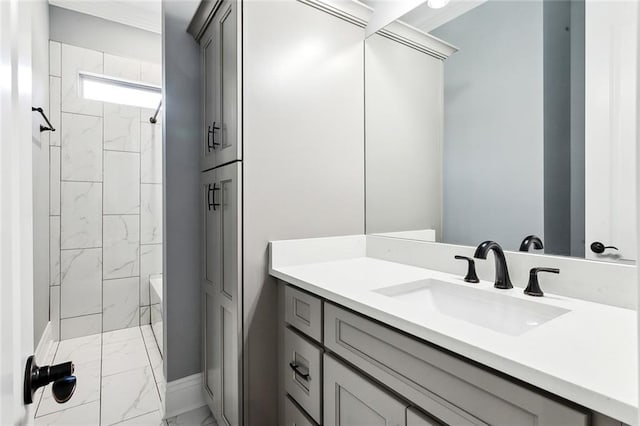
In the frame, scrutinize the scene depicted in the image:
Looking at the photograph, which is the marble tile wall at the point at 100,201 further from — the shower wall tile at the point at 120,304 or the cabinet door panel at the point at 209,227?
the cabinet door panel at the point at 209,227

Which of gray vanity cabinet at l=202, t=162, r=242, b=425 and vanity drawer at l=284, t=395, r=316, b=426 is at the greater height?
gray vanity cabinet at l=202, t=162, r=242, b=425

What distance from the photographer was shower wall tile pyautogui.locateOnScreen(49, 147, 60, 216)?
2.56 m

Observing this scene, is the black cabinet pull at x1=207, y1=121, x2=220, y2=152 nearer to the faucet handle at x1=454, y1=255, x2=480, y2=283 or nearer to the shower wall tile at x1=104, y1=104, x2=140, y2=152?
the faucet handle at x1=454, y1=255, x2=480, y2=283

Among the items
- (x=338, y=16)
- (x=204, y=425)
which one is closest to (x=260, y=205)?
(x=338, y=16)

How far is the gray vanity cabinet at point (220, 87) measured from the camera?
4.46ft

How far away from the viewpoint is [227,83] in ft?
4.71

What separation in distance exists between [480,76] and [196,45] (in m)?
1.49

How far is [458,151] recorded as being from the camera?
1369 mm

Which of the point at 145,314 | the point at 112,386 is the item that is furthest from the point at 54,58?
the point at 112,386

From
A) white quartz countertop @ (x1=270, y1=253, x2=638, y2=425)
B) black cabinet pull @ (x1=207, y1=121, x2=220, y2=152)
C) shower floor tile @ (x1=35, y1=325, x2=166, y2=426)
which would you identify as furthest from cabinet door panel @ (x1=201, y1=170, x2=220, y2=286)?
shower floor tile @ (x1=35, y1=325, x2=166, y2=426)

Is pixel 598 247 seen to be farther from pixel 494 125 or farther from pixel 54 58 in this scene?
pixel 54 58

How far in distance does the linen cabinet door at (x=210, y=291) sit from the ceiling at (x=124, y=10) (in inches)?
74.1

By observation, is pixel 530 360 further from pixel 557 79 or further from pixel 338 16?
pixel 338 16

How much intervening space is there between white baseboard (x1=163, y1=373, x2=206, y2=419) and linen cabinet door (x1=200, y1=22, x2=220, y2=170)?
3.92 feet
